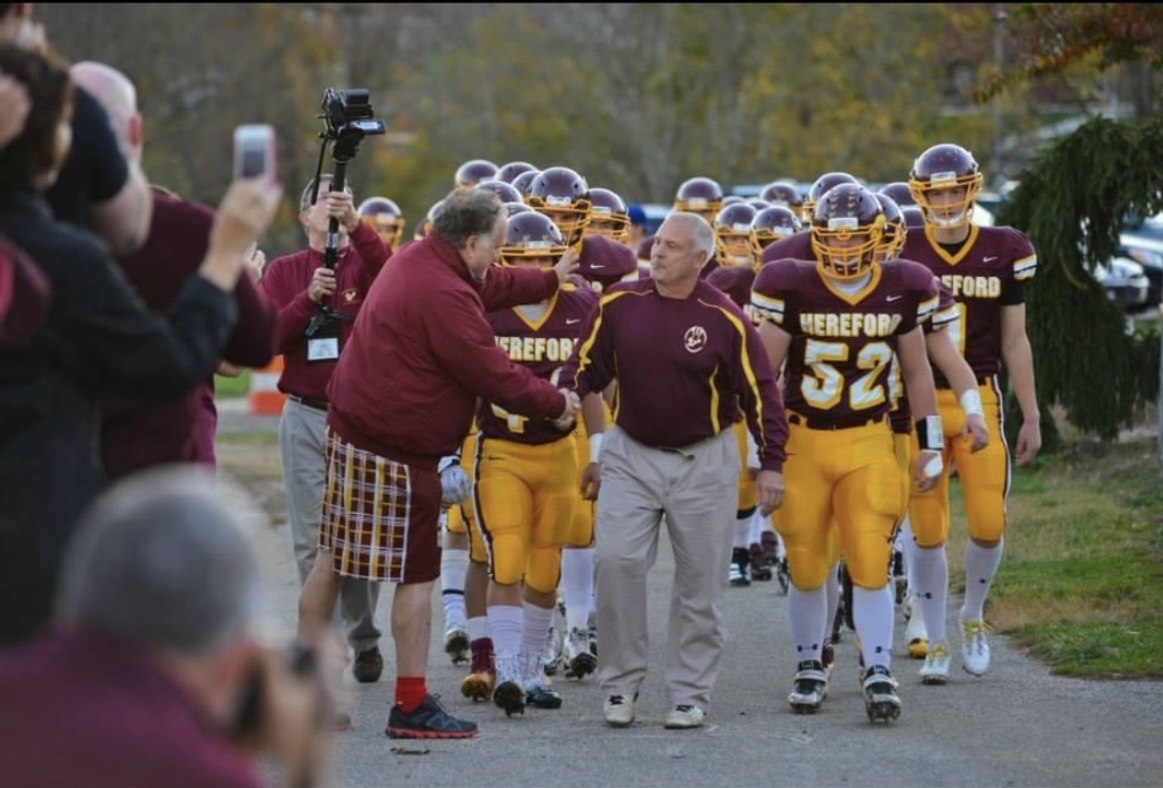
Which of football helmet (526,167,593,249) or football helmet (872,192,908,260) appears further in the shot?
football helmet (526,167,593,249)

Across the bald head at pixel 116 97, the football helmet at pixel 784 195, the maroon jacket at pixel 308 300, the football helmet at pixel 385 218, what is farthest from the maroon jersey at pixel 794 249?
the football helmet at pixel 784 195

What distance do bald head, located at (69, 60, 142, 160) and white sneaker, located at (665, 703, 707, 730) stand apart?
3.88 metres

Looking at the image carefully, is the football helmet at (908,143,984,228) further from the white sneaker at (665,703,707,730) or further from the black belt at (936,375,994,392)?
the white sneaker at (665,703,707,730)

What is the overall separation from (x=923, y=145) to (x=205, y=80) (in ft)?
49.4

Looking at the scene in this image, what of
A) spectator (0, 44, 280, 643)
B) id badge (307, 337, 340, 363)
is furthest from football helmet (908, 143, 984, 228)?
spectator (0, 44, 280, 643)

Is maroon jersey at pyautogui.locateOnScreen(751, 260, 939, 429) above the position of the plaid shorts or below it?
above

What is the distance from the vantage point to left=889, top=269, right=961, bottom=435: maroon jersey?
997 cm

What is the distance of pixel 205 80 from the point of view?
4888 centimetres

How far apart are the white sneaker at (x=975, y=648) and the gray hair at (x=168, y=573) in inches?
280

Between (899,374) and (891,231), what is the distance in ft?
2.95

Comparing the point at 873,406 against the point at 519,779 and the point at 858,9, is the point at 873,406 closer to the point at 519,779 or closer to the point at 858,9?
the point at 519,779

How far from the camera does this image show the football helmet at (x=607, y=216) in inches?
497

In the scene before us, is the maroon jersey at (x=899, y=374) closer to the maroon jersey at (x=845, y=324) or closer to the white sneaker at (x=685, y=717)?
the maroon jersey at (x=845, y=324)

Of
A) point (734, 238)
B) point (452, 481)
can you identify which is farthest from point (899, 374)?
point (734, 238)
